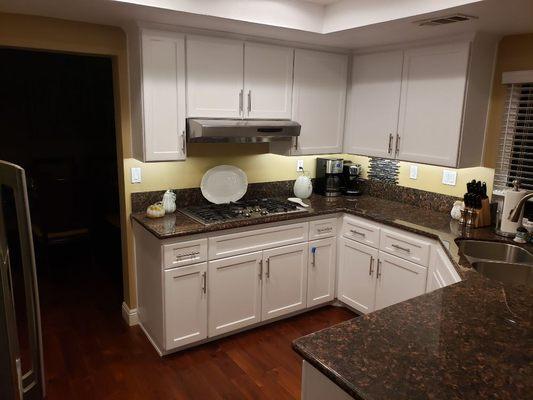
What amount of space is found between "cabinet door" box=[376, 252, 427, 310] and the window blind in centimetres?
89

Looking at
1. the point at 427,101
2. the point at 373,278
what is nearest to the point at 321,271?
the point at 373,278

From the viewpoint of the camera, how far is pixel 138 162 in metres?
3.14

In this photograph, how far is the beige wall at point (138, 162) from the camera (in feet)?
8.84

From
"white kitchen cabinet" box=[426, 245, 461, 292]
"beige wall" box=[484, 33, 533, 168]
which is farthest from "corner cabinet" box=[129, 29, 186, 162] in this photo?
"beige wall" box=[484, 33, 533, 168]

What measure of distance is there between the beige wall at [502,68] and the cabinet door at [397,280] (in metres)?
0.96

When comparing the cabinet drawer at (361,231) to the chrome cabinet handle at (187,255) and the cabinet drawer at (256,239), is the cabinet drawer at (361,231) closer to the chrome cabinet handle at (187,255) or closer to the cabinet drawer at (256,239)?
the cabinet drawer at (256,239)

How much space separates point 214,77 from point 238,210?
0.98 meters

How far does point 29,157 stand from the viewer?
5098 mm

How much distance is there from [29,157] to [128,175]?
107 inches

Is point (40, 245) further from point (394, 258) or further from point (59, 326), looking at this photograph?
point (394, 258)

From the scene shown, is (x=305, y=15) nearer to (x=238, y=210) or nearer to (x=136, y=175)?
A: (x=238, y=210)

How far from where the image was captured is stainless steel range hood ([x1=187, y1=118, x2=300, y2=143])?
2.92 m

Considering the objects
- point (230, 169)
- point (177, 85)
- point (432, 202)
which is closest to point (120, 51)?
point (177, 85)

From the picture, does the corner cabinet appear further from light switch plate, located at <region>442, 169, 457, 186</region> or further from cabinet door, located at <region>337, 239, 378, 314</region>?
light switch plate, located at <region>442, 169, 457, 186</region>
